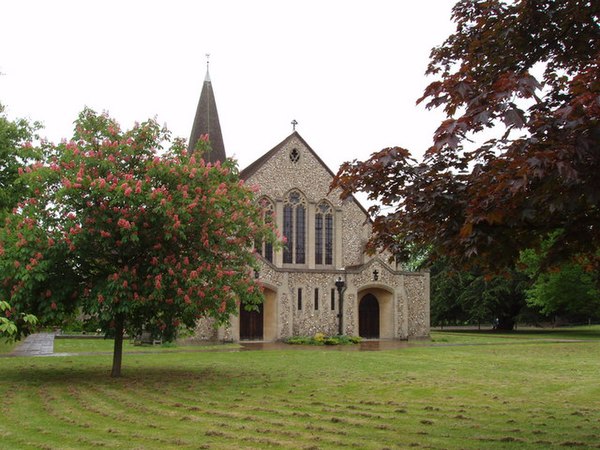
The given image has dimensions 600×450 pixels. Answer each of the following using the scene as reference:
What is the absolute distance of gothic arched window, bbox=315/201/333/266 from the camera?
36125mm

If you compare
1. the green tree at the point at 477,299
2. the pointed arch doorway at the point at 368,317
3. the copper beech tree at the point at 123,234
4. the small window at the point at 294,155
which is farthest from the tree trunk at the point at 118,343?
the green tree at the point at 477,299

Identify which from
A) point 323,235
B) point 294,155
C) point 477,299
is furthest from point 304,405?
point 477,299

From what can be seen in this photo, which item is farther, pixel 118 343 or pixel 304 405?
pixel 118 343

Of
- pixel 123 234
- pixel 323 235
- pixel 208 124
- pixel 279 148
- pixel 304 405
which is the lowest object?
pixel 304 405

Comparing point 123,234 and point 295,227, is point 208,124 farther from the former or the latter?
point 123,234

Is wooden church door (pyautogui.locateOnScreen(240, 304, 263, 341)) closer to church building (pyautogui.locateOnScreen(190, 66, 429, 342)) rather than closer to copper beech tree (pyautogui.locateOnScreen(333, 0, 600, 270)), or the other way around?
church building (pyautogui.locateOnScreen(190, 66, 429, 342))

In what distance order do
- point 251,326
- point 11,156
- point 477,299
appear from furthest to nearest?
point 477,299 < point 251,326 < point 11,156

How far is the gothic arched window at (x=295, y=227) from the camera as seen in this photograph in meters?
35.6

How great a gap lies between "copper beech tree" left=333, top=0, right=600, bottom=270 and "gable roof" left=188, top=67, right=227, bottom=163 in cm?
3134

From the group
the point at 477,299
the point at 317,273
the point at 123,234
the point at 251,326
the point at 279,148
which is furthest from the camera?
the point at 477,299

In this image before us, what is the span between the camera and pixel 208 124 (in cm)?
4016

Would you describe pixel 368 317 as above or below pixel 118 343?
above


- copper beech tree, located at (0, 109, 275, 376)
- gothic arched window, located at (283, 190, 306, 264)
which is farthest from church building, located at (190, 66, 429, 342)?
copper beech tree, located at (0, 109, 275, 376)

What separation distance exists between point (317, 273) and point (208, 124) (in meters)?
13.1
